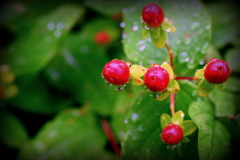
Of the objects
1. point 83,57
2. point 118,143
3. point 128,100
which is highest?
point 83,57

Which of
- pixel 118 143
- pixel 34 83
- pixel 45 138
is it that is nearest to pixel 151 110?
pixel 118 143

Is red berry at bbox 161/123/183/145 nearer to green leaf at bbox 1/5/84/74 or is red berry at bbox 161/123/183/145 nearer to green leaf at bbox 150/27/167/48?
green leaf at bbox 150/27/167/48

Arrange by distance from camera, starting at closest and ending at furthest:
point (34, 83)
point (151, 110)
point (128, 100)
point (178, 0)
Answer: point (151, 110)
point (178, 0)
point (128, 100)
point (34, 83)

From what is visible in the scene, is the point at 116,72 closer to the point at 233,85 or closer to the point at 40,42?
the point at 233,85

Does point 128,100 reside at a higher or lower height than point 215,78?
lower

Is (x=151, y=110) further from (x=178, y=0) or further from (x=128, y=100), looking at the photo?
(x=178, y=0)

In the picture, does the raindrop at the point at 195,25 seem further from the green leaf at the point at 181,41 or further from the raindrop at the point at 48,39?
A: the raindrop at the point at 48,39

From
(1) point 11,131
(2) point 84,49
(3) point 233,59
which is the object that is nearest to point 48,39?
(2) point 84,49
